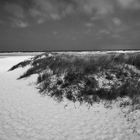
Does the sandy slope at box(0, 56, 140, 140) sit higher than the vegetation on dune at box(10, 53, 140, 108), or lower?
lower

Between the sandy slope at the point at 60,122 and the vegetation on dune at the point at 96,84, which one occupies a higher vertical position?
the vegetation on dune at the point at 96,84

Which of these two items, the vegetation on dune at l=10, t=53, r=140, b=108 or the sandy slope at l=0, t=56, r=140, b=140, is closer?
the sandy slope at l=0, t=56, r=140, b=140

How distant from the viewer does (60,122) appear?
6395 mm

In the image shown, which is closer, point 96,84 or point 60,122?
point 60,122

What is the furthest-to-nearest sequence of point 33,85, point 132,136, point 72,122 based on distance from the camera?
point 33,85 → point 72,122 → point 132,136

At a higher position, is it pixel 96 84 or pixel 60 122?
pixel 96 84

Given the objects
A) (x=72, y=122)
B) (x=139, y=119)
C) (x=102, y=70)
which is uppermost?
(x=102, y=70)

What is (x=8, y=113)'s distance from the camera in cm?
714

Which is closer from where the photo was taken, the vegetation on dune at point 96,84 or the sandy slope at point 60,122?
the sandy slope at point 60,122

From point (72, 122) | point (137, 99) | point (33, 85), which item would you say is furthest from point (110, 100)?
point (33, 85)

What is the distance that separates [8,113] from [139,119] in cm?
560

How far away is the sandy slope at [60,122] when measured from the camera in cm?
525

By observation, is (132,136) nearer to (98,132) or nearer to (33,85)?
(98,132)

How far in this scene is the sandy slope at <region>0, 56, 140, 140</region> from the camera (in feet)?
→ 17.2
